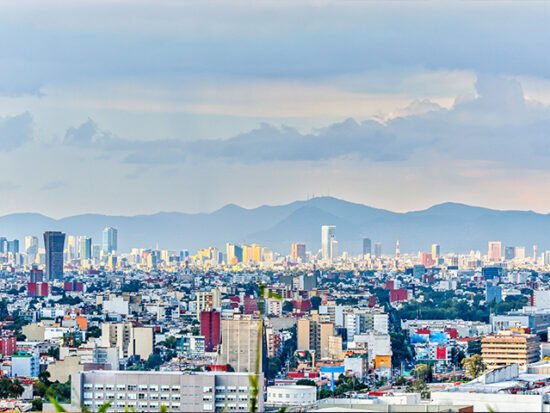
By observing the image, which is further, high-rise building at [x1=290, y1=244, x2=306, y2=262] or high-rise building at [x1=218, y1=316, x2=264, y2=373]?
high-rise building at [x1=290, y1=244, x2=306, y2=262]

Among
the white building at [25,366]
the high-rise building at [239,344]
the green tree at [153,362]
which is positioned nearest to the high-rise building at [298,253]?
the green tree at [153,362]

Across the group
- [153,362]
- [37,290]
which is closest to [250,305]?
[153,362]

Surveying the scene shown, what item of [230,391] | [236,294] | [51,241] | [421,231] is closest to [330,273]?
[51,241]

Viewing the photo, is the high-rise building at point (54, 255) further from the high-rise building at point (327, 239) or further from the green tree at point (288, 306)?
the green tree at point (288, 306)

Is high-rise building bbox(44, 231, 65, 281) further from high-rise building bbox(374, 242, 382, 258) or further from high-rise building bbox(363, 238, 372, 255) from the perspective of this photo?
high-rise building bbox(374, 242, 382, 258)

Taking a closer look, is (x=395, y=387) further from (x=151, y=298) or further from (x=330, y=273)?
(x=330, y=273)

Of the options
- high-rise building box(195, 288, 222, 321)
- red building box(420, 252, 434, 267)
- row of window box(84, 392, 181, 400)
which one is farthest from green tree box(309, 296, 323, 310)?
red building box(420, 252, 434, 267)

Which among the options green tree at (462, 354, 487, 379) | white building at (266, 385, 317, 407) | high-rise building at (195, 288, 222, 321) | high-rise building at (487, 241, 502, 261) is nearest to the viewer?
white building at (266, 385, 317, 407)
